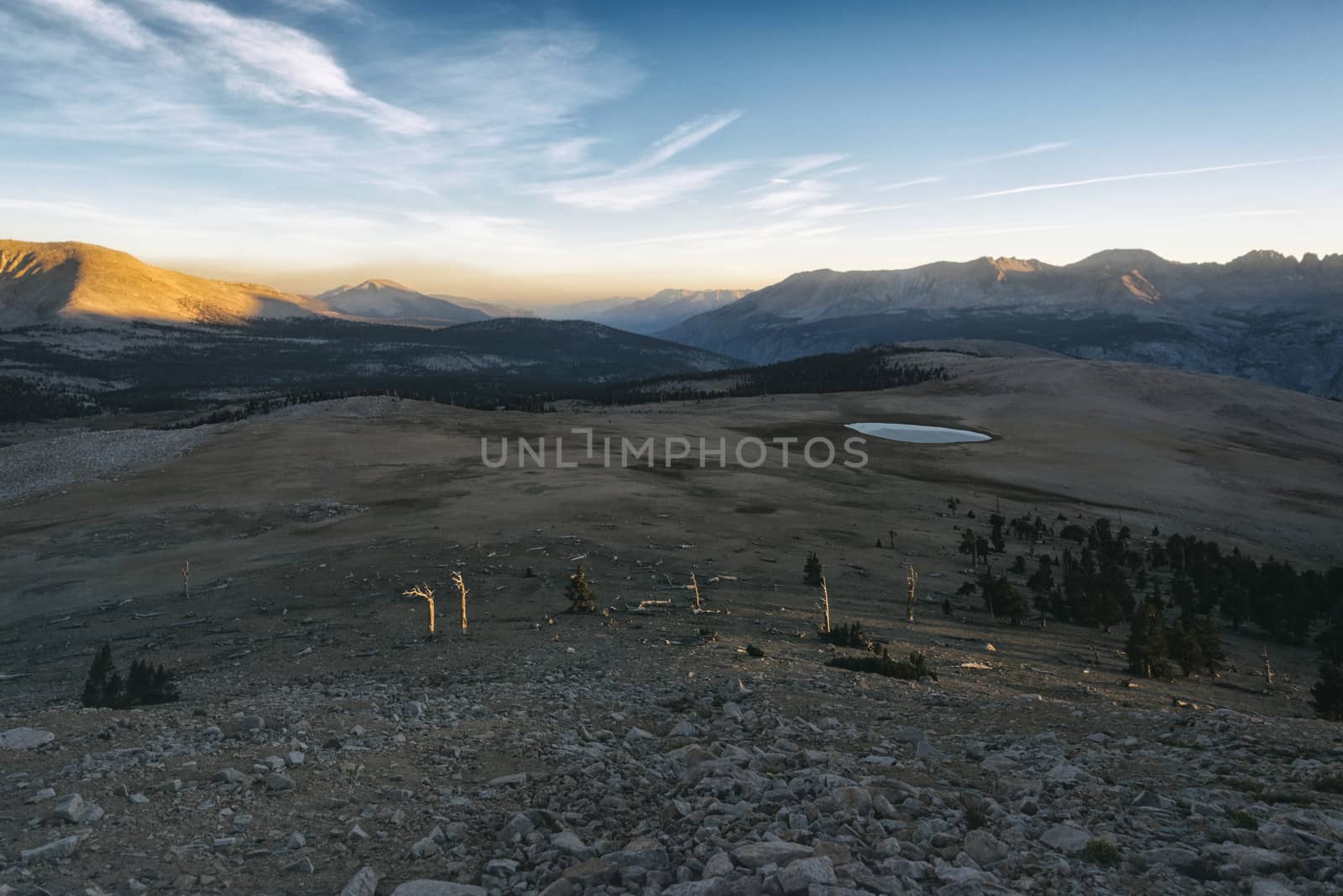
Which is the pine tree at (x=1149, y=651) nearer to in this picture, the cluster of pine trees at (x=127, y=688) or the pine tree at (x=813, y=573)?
the pine tree at (x=813, y=573)

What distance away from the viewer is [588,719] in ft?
59.2

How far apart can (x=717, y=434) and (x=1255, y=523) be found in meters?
70.7

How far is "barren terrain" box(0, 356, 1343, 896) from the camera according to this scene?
1049 centimetres

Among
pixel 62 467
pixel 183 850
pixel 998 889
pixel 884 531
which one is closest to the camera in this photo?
pixel 998 889

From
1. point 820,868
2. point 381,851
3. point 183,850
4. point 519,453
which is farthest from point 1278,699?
point 519,453

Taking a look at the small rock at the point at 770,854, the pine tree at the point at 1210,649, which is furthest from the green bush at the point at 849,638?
the small rock at the point at 770,854

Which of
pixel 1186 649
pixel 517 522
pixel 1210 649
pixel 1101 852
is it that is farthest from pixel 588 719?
pixel 517 522

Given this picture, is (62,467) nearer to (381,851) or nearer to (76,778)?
(76,778)

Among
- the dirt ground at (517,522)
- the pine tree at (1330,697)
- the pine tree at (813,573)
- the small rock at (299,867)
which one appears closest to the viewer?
the small rock at (299,867)

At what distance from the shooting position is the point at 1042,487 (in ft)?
284

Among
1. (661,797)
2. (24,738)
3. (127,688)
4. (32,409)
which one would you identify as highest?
(661,797)

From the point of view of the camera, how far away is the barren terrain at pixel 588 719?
10.5m

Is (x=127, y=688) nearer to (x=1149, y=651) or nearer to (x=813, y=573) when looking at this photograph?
(x=813, y=573)

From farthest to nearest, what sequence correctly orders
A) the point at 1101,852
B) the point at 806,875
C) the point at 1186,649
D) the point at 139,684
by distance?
the point at 1186,649, the point at 139,684, the point at 1101,852, the point at 806,875
